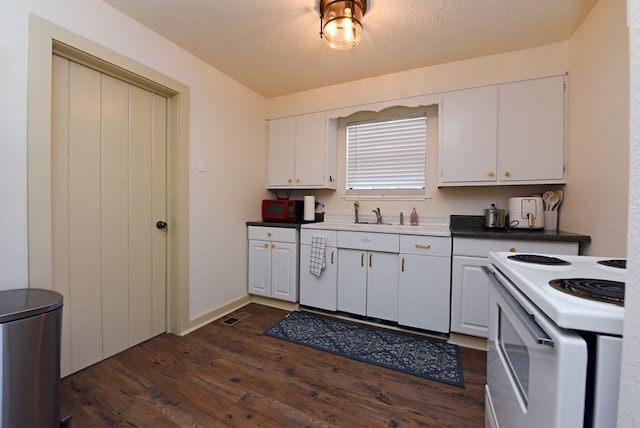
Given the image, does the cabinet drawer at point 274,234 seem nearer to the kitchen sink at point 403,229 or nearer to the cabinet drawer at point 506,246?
the kitchen sink at point 403,229

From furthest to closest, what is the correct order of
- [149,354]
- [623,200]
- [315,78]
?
[315,78], [149,354], [623,200]

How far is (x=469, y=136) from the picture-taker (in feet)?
7.73

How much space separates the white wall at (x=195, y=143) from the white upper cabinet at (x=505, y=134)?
6.54ft

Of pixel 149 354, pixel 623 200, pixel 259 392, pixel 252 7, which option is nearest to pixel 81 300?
pixel 149 354

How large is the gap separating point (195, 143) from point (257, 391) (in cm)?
198

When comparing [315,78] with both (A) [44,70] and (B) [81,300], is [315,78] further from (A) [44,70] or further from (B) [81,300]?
(B) [81,300]

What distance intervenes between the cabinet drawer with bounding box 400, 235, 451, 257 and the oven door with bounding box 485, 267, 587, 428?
1.12 m

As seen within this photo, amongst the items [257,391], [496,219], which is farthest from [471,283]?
[257,391]

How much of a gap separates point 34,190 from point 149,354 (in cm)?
130

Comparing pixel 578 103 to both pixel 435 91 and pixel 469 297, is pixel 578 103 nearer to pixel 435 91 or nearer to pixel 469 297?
pixel 435 91

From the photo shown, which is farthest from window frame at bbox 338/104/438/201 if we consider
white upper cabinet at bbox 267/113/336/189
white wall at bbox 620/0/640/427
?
white wall at bbox 620/0/640/427

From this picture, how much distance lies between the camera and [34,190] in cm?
149

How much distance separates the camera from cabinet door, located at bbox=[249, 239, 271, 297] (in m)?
2.93

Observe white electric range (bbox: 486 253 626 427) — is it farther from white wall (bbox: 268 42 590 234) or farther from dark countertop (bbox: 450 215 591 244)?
white wall (bbox: 268 42 590 234)
